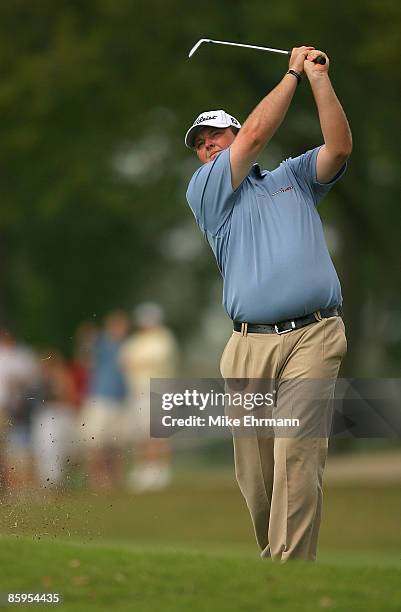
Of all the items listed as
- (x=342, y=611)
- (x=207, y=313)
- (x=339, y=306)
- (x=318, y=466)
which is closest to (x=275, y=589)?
(x=342, y=611)

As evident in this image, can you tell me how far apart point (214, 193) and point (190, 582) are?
191cm

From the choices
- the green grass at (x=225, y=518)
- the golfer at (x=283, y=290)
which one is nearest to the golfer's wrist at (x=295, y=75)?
the golfer at (x=283, y=290)

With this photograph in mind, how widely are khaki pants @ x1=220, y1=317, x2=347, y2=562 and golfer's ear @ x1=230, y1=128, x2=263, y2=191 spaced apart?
73 cm

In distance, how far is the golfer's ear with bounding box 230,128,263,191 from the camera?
7.18 m

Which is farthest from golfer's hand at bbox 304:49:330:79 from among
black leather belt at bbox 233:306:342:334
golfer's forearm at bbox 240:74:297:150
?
black leather belt at bbox 233:306:342:334

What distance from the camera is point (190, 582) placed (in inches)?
255

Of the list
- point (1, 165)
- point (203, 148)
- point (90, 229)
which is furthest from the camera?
point (90, 229)

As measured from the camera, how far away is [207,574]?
21.8 feet

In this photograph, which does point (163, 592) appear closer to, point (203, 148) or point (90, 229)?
point (203, 148)

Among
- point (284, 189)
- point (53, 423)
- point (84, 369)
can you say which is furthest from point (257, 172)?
point (84, 369)

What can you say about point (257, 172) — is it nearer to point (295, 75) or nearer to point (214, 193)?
point (214, 193)

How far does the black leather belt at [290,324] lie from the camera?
287 inches

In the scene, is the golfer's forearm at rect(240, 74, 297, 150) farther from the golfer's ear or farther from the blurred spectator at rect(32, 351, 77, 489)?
the blurred spectator at rect(32, 351, 77, 489)

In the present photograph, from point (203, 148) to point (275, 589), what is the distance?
243 centimetres
